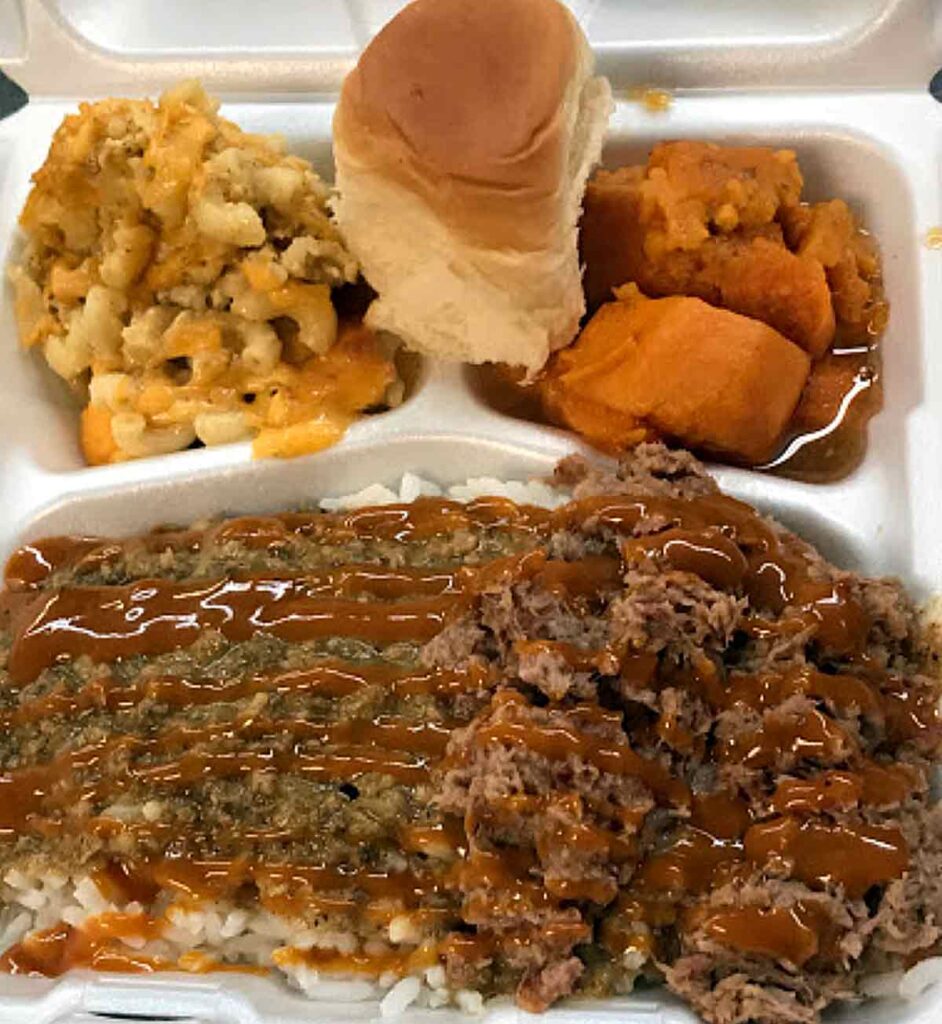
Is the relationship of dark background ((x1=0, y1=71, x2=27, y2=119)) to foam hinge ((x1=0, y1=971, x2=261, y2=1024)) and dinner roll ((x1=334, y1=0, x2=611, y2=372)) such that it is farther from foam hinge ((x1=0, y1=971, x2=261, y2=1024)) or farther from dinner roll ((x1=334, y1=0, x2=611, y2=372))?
foam hinge ((x1=0, y1=971, x2=261, y2=1024))

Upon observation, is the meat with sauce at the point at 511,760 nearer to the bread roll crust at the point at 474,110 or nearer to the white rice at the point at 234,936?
the white rice at the point at 234,936

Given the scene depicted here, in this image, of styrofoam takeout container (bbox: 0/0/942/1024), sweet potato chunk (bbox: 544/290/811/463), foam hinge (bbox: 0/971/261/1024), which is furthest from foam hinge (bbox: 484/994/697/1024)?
sweet potato chunk (bbox: 544/290/811/463)

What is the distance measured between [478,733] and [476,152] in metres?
0.94

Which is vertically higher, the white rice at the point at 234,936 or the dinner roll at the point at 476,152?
the dinner roll at the point at 476,152

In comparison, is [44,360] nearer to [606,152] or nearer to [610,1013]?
[606,152]

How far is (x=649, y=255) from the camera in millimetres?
2289

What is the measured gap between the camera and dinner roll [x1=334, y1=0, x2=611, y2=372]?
6.40 feet

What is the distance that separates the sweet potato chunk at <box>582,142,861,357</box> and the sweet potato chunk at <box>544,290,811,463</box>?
0.07 metres

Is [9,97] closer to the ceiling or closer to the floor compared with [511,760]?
closer to the ceiling

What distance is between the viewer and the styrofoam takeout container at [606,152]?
2.16 m

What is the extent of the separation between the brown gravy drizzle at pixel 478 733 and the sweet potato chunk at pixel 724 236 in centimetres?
50

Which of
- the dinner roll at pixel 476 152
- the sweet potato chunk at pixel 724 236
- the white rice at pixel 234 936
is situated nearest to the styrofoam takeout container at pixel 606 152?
the sweet potato chunk at pixel 724 236

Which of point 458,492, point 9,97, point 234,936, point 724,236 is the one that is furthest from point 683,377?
point 9,97

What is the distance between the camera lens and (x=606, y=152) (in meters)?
2.50
